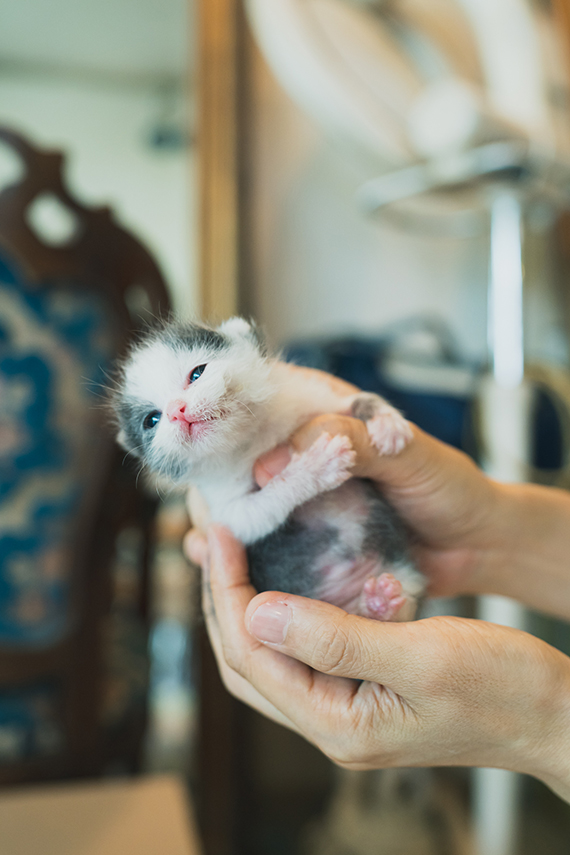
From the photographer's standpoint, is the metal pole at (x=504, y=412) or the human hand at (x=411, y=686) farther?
the metal pole at (x=504, y=412)

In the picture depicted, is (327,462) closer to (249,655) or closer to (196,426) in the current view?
(196,426)

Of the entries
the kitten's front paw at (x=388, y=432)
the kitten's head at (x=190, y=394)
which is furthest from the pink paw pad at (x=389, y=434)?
the kitten's head at (x=190, y=394)

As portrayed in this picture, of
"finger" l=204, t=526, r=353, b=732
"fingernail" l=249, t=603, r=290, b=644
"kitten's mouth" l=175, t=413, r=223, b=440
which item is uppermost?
"kitten's mouth" l=175, t=413, r=223, b=440

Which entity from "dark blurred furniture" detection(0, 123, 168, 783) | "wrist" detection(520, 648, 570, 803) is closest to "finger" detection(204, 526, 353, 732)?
"wrist" detection(520, 648, 570, 803)

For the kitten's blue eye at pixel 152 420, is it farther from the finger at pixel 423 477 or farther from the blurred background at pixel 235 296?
the blurred background at pixel 235 296

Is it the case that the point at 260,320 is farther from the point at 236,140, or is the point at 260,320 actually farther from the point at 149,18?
the point at 149,18

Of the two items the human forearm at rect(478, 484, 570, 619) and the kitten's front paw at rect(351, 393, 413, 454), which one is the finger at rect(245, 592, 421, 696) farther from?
the human forearm at rect(478, 484, 570, 619)

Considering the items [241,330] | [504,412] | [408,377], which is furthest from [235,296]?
[241,330]

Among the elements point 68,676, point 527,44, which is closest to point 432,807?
point 68,676
